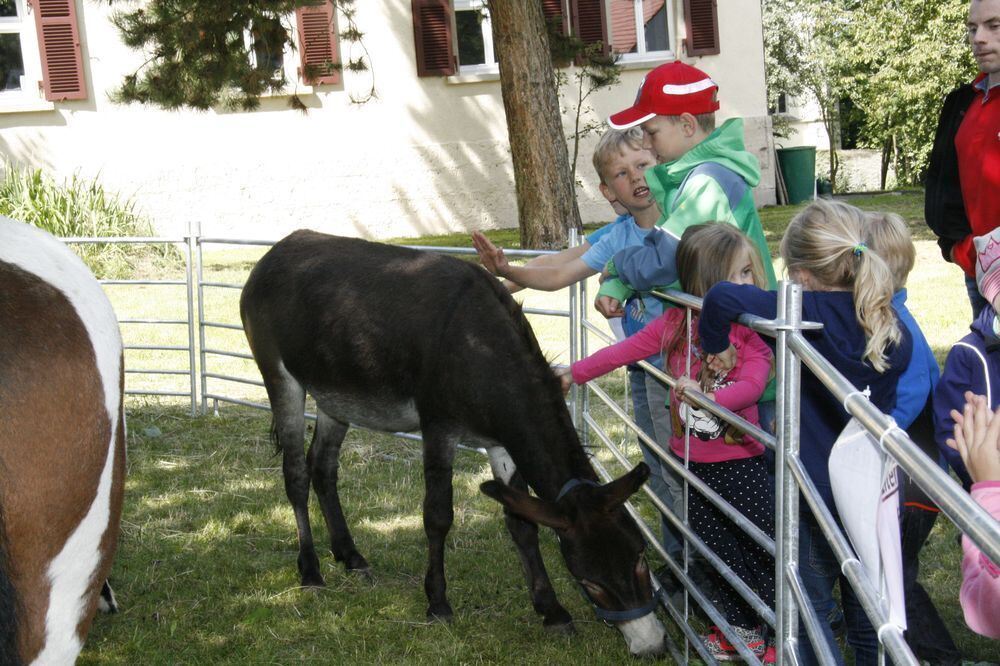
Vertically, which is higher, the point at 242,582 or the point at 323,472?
the point at 323,472

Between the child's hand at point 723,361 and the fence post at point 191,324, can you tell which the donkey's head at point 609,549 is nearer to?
the child's hand at point 723,361

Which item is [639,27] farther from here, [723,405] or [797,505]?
[797,505]

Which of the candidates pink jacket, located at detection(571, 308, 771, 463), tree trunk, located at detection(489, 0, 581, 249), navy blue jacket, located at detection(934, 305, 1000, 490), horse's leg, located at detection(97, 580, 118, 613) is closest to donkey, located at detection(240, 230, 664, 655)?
pink jacket, located at detection(571, 308, 771, 463)

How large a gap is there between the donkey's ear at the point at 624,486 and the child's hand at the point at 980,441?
1.38 metres

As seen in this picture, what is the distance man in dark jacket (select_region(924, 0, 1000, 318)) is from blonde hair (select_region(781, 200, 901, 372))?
51.4 inches

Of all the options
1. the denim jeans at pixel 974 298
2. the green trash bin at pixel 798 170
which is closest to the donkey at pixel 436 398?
the denim jeans at pixel 974 298

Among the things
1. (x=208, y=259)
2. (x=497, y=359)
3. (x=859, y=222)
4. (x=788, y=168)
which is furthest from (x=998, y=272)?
(x=788, y=168)

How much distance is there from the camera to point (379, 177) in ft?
55.7

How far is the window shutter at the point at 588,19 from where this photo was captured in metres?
16.8

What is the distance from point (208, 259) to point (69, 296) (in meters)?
12.0

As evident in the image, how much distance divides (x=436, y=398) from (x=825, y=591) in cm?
158

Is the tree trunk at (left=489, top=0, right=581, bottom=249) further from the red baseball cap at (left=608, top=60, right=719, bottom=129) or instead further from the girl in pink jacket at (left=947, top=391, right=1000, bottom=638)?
the girl in pink jacket at (left=947, top=391, right=1000, bottom=638)

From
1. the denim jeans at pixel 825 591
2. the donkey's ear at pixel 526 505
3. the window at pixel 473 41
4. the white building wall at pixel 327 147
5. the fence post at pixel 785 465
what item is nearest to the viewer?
the fence post at pixel 785 465

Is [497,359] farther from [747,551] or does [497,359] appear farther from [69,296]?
[69,296]
